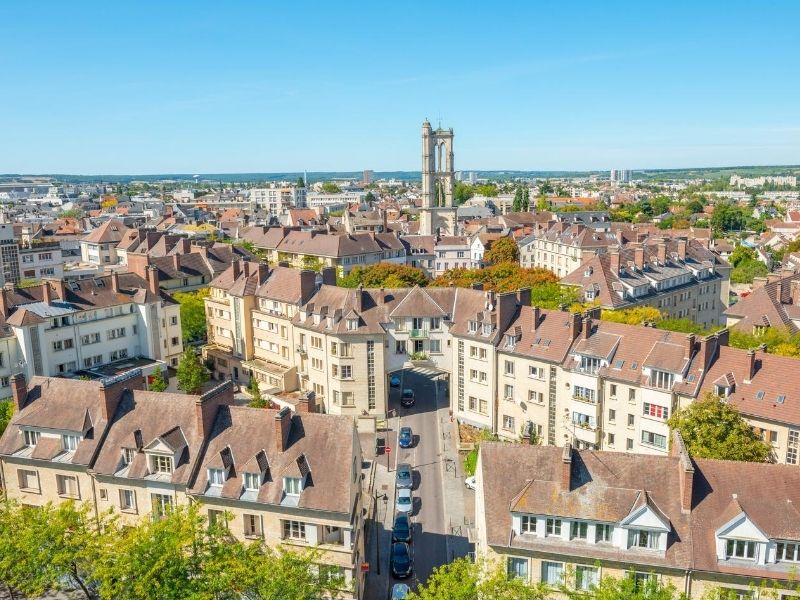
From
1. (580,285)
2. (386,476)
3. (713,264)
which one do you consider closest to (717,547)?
(386,476)

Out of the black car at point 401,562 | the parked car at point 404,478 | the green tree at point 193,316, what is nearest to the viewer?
the black car at point 401,562

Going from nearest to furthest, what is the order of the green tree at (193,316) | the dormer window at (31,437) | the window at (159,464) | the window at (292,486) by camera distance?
the window at (292,486) < the window at (159,464) < the dormer window at (31,437) < the green tree at (193,316)

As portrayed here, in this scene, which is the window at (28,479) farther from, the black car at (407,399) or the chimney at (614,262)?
the chimney at (614,262)

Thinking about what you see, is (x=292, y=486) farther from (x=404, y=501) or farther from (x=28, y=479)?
(x=28, y=479)

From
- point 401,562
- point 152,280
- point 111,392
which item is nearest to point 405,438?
point 401,562

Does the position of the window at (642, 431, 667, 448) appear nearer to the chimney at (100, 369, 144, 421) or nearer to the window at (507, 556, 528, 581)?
the window at (507, 556, 528, 581)

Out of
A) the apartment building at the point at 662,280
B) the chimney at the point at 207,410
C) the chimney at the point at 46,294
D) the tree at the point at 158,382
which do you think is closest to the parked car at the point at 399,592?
the chimney at the point at 207,410
